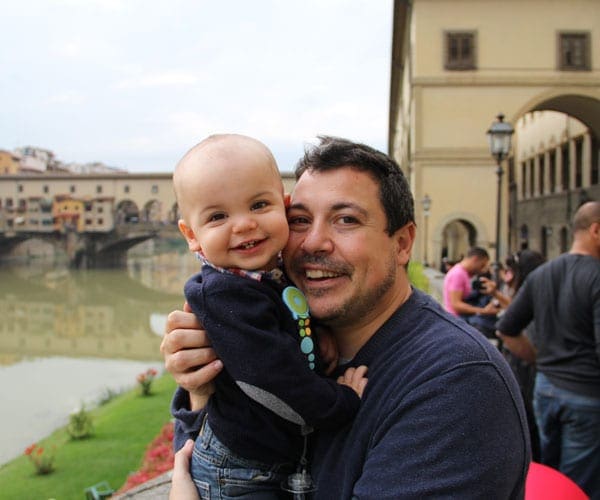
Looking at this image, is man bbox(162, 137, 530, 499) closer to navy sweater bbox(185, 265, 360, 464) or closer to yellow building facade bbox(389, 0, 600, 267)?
navy sweater bbox(185, 265, 360, 464)

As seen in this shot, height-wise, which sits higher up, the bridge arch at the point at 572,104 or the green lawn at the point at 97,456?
the bridge arch at the point at 572,104

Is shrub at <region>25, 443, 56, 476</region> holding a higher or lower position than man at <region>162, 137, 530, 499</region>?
lower

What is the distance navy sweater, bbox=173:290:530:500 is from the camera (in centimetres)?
128

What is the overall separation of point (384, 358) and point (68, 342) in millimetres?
21594

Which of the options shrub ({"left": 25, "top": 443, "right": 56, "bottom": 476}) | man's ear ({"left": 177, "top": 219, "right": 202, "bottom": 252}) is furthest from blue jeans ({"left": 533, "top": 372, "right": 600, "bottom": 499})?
shrub ({"left": 25, "top": 443, "right": 56, "bottom": 476})

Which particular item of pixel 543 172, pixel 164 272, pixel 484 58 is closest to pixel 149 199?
pixel 164 272

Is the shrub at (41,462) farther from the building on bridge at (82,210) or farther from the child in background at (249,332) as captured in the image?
the building on bridge at (82,210)

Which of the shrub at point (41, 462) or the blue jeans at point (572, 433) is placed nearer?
the blue jeans at point (572, 433)

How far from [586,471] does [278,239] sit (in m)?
2.55

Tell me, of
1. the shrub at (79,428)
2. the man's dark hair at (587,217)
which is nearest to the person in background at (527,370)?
the man's dark hair at (587,217)

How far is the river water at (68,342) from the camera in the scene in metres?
12.6

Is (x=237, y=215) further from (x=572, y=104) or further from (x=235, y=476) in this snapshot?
(x=572, y=104)

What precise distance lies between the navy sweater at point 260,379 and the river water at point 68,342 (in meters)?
9.22

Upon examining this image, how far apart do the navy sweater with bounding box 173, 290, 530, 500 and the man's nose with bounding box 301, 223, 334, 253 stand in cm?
33
